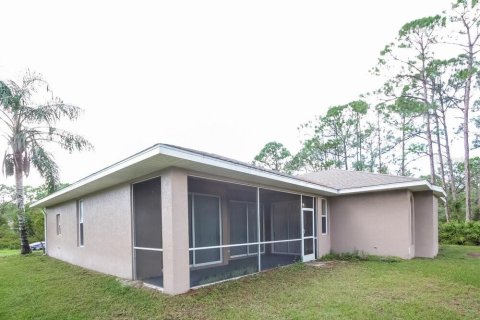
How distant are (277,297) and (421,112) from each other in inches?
785

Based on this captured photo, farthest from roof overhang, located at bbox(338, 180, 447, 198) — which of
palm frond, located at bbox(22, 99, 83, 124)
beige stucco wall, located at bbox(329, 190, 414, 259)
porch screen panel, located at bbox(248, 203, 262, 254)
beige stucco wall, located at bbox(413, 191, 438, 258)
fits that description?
palm frond, located at bbox(22, 99, 83, 124)

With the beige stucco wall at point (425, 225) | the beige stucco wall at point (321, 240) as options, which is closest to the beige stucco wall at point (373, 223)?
the beige stucco wall at point (321, 240)

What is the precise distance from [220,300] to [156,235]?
2.98m

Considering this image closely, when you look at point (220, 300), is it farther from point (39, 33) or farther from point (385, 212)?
point (39, 33)

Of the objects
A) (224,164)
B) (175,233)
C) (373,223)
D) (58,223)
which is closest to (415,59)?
(373,223)

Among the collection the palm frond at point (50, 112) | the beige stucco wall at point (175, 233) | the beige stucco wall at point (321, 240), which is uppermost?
the palm frond at point (50, 112)

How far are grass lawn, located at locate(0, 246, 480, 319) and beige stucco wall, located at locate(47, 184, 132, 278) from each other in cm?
47

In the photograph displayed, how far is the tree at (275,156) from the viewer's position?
33.0 m

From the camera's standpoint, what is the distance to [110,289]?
6.76 meters

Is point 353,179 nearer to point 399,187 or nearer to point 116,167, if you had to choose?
point 399,187

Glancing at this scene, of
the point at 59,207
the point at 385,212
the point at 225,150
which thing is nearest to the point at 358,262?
the point at 385,212

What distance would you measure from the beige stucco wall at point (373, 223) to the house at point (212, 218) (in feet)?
0.11

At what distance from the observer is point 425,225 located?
37.4 ft

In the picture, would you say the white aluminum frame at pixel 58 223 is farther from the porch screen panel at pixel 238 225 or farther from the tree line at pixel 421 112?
the tree line at pixel 421 112
